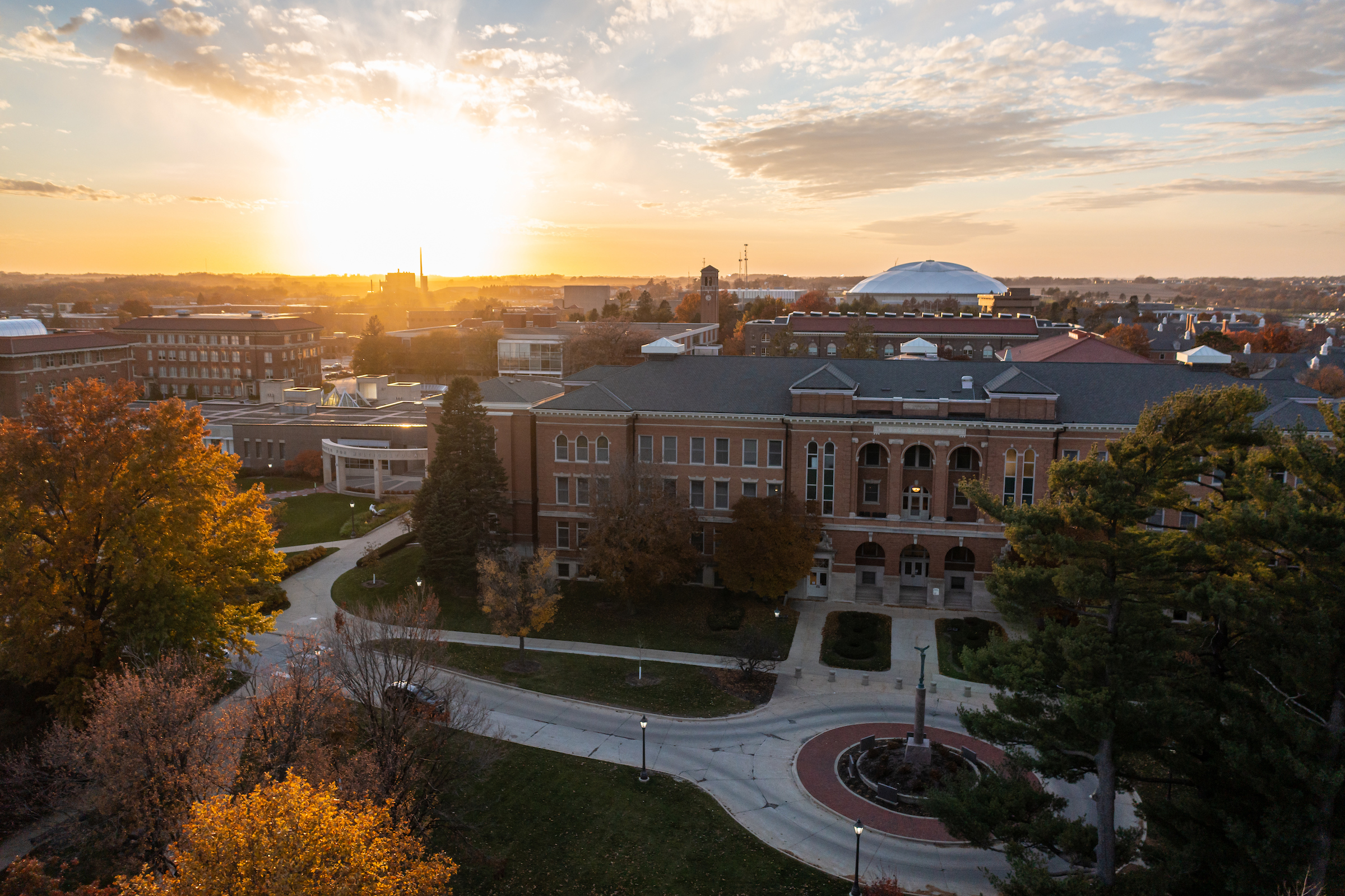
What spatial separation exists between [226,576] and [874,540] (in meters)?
34.0

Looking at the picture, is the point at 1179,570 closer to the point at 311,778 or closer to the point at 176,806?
the point at 311,778

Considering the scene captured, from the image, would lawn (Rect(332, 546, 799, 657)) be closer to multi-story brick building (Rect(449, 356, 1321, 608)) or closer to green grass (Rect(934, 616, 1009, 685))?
multi-story brick building (Rect(449, 356, 1321, 608))

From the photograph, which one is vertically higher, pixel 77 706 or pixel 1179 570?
pixel 1179 570

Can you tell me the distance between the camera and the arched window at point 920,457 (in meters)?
49.4

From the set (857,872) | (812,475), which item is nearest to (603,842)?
(857,872)

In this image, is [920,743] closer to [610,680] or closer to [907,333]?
[610,680]

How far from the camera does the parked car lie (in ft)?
86.8

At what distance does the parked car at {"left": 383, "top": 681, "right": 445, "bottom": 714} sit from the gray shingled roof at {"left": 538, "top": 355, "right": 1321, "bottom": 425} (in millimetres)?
25025

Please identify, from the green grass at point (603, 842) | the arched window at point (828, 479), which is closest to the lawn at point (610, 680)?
the green grass at point (603, 842)

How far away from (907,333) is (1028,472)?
6518 centimetres

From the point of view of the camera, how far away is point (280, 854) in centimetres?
1360

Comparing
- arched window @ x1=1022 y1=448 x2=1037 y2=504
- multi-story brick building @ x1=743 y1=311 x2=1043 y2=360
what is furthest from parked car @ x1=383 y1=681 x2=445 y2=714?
multi-story brick building @ x1=743 y1=311 x2=1043 y2=360

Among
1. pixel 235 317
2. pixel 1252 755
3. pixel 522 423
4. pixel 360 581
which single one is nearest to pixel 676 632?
pixel 522 423

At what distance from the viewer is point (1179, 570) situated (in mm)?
22016
